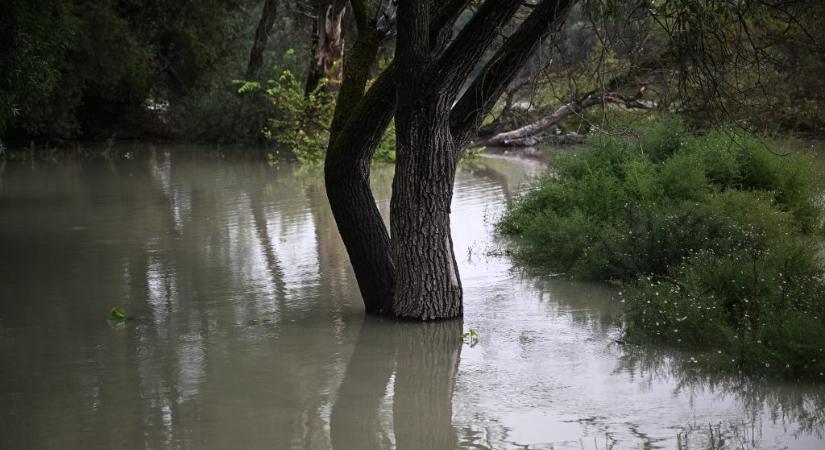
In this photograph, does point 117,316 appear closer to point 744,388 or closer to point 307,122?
point 744,388

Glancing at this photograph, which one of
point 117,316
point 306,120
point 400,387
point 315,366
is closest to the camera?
point 400,387

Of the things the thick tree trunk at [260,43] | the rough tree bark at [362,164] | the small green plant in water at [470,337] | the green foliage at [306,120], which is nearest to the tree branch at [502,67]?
the rough tree bark at [362,164]

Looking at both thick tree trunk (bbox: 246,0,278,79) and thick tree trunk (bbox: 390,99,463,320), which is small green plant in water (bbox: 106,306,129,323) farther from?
A: thick tree trunk (bbox: 246,0,278,79)

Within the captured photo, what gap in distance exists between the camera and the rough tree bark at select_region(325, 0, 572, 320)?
29.5ft

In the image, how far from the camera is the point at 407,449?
6.75 meters

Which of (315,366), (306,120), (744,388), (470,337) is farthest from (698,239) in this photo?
(306,120)

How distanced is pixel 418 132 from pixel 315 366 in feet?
7.52

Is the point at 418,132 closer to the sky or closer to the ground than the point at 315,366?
closer to the sky

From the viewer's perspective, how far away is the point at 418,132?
9.27 meters

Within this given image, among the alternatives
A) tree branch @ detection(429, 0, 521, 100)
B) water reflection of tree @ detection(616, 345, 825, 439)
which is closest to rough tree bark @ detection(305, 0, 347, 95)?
tree branch @ detection(429, 0, 521, 100)

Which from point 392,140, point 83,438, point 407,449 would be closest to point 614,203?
point 407,449

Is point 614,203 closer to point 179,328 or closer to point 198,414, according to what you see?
point 179,328

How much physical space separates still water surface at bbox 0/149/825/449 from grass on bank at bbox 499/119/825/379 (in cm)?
31

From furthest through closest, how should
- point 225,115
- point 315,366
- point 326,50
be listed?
point 225,115 < point 326,50 < point 315,366
